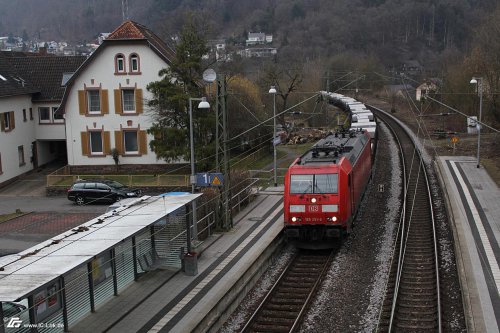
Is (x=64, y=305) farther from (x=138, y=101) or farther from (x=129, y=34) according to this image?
(x=129, y=34)

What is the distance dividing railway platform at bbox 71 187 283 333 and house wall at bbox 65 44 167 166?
66.0 ft

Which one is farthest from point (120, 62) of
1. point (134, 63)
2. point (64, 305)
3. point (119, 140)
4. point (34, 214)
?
point (64, 305)

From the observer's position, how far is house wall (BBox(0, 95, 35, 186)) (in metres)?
37.1

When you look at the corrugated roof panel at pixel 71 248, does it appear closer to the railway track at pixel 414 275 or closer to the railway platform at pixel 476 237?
the railway track at pixel 414 275

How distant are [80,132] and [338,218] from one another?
26.0 m

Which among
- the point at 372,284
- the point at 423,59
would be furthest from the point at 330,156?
the point at 423,59

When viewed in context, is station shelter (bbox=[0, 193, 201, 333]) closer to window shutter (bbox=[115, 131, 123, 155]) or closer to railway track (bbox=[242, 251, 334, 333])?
railway track (bbox=[242, 251, 334, 333])

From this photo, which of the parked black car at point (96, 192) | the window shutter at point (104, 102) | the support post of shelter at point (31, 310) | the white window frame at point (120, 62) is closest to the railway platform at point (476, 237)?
the support post of shelter at point (31, 310)

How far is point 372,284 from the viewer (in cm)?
1619

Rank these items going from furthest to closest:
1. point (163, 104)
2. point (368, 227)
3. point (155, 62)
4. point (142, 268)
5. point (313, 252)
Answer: point (155, 62) → point (163, 104) → point (368, 227) → point (313, 252) → point (142, 268)

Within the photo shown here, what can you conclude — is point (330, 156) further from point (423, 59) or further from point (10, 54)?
point (423, 59)

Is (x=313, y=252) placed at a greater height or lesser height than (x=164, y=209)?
lesser

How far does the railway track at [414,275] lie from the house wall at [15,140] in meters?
25.4

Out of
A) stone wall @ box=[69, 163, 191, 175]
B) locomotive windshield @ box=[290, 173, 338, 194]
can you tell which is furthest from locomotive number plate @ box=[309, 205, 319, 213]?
stone wall @ box=[69, 163, 191, 175]
